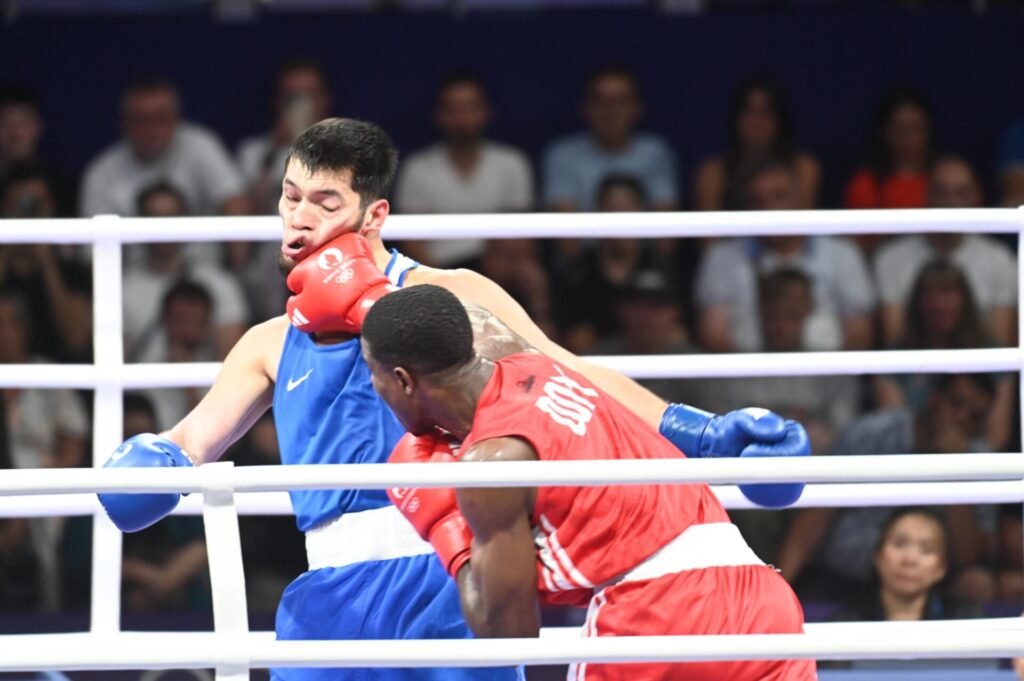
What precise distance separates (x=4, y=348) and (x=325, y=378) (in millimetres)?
2676

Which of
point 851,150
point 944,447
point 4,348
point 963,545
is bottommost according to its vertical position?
point 963,545

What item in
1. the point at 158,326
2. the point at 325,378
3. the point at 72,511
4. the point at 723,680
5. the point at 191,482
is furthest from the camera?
the point at 158,326

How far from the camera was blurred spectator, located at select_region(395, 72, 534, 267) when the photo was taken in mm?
5367

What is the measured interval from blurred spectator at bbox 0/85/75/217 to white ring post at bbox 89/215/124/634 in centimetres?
241

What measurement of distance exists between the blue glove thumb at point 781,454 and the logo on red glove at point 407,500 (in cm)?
50

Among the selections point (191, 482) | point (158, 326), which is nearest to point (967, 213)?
point (191, 482)

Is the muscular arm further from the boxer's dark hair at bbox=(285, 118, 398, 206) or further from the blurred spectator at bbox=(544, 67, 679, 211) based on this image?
the blurred spectator at bbox=(544, 67, 679, 211)

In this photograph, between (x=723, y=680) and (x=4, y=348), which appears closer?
(x=723, y=680)

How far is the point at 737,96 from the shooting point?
5402 millimetres

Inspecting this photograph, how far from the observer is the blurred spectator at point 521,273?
5.05 meters

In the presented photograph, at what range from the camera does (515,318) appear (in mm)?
2607

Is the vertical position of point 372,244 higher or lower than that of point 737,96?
lower

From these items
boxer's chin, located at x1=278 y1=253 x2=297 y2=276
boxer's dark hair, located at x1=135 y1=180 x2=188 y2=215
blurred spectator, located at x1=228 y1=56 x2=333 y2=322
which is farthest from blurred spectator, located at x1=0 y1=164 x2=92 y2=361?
boxer's chin, located at x1=278 y1=253 x2=297 y2=276

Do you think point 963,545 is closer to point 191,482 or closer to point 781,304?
point 781,304
